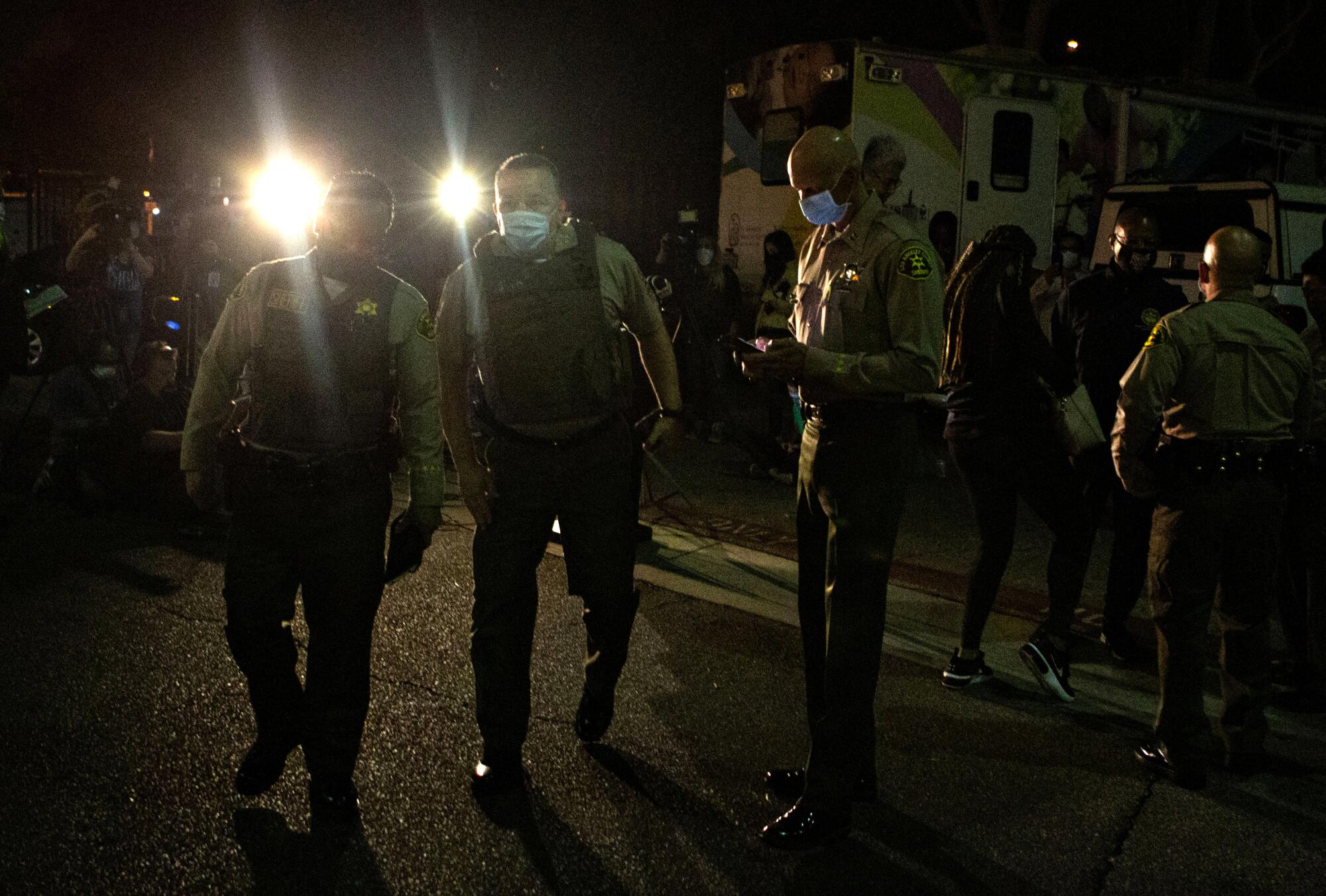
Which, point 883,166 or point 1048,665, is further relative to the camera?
point 1048,665

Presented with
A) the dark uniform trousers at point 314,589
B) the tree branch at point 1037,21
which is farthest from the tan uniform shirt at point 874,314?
the tree branch at point 1037,21

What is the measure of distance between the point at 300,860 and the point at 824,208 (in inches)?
96.7

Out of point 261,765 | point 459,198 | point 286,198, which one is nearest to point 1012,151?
point 459,198

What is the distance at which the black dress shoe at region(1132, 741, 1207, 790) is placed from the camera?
4.27 metres

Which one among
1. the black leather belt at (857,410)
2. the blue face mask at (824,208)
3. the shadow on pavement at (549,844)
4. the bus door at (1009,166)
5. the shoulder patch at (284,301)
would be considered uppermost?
the bus door at (1009,166)

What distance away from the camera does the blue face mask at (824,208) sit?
3.76m

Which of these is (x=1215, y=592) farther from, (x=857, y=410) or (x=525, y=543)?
(x=525, y=543)

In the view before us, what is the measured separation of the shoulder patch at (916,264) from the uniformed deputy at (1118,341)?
206 centimetres

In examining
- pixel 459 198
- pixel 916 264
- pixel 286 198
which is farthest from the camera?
pixel 286 198

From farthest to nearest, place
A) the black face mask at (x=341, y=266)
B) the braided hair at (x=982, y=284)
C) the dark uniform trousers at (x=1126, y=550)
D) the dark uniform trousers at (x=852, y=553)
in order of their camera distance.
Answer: the dark uniform trousers at (x=1126, y=550) < the braided hair at (x=982, y=284) < the black face mask at (x=341, y=266) < the dark uniform trousers at (x=852, y=553)

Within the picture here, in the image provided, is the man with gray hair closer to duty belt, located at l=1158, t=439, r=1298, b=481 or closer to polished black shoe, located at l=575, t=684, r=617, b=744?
duty belt, located at l=1158, t=439, r=1298, b=481

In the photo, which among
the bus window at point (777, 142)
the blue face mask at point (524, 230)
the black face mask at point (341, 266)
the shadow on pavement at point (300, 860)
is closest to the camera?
the shadow on pavement at point (300, 860)

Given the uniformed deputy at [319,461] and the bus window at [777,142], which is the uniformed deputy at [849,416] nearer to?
the uniformed deputy at [319,461]

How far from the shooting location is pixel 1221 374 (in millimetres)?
4250
